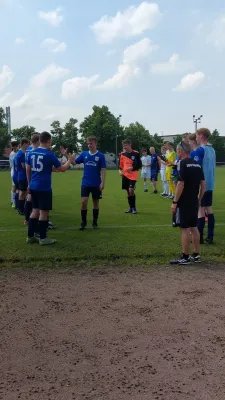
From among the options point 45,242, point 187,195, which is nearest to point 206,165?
point 187,195

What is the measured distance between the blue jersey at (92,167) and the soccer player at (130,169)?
2.39 m

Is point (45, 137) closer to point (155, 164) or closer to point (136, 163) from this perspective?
point (136, 163)

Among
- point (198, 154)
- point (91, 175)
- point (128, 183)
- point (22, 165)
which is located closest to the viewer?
point (198, 154)

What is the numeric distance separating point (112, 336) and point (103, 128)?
7803 cm

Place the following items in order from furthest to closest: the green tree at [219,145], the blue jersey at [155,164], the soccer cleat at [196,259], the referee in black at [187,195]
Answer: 1. the green tree at [219,145]
2. the blue jersey at [155,164]
3. the soccer cleat at [196,259]
4. the referee in black at [187,195]

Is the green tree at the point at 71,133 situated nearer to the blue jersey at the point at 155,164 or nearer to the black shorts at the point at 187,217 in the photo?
the blue jersey at the point at 155,164

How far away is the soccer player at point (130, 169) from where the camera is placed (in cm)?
1159

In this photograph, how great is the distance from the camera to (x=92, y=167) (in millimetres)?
9211

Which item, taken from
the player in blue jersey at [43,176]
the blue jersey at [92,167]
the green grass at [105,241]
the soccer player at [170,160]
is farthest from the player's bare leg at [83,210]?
the soccer player at [170,160]

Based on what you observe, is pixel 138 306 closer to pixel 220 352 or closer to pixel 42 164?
pixel 220 352

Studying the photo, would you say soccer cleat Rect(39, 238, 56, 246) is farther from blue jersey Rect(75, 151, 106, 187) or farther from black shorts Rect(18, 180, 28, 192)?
black shorts Rect(18, 180, 28, 192)

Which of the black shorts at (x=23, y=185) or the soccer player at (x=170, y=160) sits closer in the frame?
the black shorts at (x=23, y=185)

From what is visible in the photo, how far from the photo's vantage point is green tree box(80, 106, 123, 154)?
265 ft

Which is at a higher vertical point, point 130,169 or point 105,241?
point 130,169
